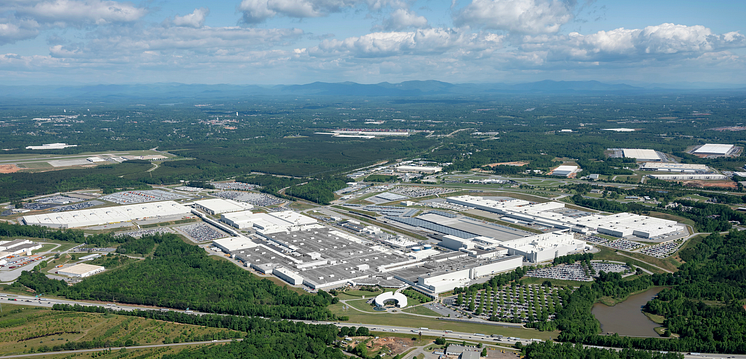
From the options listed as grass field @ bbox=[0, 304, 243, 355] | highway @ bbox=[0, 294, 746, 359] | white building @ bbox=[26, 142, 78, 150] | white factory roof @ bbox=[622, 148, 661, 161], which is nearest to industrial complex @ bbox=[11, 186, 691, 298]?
highway @ bbox=[0, 294, 746, 359]

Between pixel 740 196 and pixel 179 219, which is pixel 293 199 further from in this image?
pixel 740 196

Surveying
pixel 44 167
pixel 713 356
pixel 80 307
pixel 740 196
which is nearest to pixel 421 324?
pixel 713 356

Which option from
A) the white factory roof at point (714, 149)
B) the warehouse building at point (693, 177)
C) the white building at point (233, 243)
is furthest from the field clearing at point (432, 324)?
the white factory roof at point (714, 149)

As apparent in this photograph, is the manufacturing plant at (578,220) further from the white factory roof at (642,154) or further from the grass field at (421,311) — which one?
the white factory roof at (642,154)

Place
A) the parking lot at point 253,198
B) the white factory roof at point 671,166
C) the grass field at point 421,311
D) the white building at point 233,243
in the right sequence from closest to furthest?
the grass field at point 421,311 → the white building at point 233,243 → the parking lot at point 253,198 → the white factory roof at point 671,166

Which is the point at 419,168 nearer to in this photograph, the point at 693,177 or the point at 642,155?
the point at 693,177

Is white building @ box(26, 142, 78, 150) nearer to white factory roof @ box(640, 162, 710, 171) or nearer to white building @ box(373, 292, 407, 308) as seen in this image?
white building @ box(373, 292, 407, 308)
